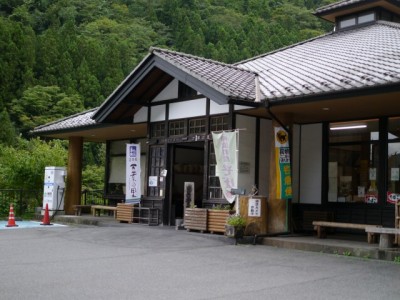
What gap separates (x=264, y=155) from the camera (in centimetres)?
1296

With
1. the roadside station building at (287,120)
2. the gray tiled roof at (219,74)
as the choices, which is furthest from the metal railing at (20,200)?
the gray tiled roof at (219,74)

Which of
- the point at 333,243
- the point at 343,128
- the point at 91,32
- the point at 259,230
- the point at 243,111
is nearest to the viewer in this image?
the point at 333,243

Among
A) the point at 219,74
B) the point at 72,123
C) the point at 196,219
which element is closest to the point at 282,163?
the point at 196,219

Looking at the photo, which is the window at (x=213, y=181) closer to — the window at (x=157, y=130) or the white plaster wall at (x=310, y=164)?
the window at (x=157, y=130)

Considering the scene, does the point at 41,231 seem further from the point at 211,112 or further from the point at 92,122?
the point at 211,112

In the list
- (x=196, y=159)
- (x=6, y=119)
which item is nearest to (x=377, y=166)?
(x=196, y=159)

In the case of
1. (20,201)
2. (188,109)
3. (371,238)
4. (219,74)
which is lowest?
(371,238)

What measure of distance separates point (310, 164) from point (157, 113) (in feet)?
14.7

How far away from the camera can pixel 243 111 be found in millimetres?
12234

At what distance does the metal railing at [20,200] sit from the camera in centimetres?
1877

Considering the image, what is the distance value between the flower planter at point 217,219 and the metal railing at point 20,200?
9.52 m

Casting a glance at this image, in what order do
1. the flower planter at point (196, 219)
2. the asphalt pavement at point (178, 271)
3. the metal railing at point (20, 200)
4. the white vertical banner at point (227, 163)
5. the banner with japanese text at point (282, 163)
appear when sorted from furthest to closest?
the metal railing at point (20, 200), the flower planter at point (196, 219), the banner with japanese text at point (282, 163), the white vertical banner at point (227, 163), the asphalt pavement at point (178, 271)

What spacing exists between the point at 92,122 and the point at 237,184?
6.50m

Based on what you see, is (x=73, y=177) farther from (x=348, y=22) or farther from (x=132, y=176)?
(x=348, y=22)
